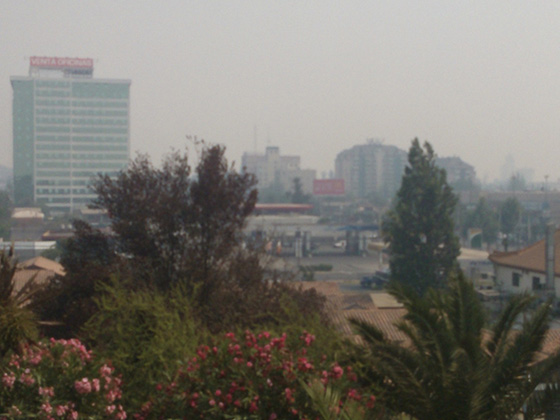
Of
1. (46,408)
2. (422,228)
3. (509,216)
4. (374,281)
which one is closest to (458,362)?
(46,408)

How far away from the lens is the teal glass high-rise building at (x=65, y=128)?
109 metres

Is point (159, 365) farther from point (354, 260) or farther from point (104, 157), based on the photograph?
point (104, 157)

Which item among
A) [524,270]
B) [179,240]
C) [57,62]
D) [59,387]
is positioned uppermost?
[57,62]

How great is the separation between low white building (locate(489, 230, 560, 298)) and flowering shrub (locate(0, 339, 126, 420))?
21825 mm

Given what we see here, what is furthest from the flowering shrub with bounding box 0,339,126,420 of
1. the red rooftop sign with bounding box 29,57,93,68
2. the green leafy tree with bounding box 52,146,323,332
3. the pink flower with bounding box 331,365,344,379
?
the red rooftop sign with bounding box 29,57,93,68

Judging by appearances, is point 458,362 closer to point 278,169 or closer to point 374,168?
point 374,168

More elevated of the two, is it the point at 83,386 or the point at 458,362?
the point at 458,362

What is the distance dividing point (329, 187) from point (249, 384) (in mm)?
105285

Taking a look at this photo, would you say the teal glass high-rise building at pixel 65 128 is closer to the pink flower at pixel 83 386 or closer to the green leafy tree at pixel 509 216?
the green leafy tree at pixel 509 216

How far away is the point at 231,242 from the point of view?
14.0 m

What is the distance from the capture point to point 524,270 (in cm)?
2831

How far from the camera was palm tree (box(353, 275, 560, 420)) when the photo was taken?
659 centimetres

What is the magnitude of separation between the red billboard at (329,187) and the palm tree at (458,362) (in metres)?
102

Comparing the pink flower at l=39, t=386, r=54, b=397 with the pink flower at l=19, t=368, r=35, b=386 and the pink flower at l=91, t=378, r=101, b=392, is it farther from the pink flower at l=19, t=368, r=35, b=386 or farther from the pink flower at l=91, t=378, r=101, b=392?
the pink flower at l=91, t=378, r=101, b=392
